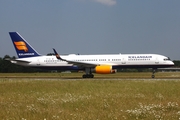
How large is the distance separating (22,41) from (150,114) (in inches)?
1594

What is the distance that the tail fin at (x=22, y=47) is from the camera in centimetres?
4694

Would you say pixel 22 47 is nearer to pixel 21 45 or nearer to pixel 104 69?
pixel 21 45

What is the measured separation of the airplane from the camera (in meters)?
40.5

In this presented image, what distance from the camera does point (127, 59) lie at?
40.6 metres

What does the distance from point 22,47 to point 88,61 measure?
1142 cm

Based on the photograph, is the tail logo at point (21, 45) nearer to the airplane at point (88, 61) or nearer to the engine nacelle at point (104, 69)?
the airplane at point (88, 61)

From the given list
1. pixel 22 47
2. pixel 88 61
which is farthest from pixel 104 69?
pixel 22 47

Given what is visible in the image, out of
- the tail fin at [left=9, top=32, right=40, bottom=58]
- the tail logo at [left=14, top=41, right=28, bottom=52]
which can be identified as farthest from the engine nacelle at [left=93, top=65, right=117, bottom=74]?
the tail logo at [left=14, top=41, right=28, bottom=52]

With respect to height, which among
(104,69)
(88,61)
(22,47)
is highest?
(22,47)

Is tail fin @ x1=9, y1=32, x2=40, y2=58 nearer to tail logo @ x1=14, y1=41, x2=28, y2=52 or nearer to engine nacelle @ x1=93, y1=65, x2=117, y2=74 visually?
tail logo @ x1=14, y1=41, x2=28, y2=52

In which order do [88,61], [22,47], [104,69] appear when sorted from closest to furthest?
[104,69], [88,61], [22,47]

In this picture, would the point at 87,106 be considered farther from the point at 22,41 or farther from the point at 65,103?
the point at 22,41

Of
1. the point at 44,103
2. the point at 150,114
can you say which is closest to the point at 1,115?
the point at 44,103

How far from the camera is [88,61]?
4322cm
